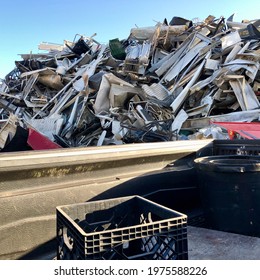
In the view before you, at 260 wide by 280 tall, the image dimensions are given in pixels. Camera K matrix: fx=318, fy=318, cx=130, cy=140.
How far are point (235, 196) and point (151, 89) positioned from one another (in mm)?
5387

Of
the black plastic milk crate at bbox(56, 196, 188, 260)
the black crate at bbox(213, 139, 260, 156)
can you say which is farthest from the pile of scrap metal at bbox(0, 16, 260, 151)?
the black plastic milk crate at bbox(56, 196, 188, 260)

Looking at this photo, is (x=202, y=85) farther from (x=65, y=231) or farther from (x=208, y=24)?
(x=65, y=231)

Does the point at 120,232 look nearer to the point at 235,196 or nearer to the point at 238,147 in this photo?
the point at 235,196

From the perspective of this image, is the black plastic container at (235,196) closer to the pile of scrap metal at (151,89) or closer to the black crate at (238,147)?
the black crate at (238,147)

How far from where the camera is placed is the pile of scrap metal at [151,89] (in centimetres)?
582

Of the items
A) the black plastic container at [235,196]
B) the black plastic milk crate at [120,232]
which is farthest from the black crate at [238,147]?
the black plastic milk crate at [120,232]

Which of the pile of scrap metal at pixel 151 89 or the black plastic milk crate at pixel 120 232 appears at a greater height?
the pile of scrap metal at pixel 151 89

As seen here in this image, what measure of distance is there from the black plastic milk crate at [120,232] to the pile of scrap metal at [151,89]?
2.70 m

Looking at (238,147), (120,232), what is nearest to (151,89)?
(238,147)

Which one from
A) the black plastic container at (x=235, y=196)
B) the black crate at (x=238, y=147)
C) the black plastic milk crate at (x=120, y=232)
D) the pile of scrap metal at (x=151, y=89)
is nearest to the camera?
the black plastic milk crate at (x=120, y=232)

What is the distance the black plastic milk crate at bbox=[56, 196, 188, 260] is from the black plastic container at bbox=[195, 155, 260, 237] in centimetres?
54

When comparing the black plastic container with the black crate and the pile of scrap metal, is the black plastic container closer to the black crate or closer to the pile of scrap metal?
the black crate

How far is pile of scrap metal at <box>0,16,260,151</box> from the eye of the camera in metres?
5.82

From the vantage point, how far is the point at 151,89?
693 cm
